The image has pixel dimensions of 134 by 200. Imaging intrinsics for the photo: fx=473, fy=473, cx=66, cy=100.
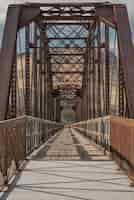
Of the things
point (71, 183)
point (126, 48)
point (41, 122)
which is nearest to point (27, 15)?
point (126, 48)

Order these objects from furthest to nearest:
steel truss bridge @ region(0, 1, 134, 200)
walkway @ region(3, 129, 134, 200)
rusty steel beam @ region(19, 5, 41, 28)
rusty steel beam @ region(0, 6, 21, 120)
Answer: rusty steel beam @ region(19, 5, 41, 28) → rusty steel beam @ region(0, 6, 21, 120) → steel truss bridge @ region(0, 1, 134, 200) → walkway @ region(3, 129, 134, 200)

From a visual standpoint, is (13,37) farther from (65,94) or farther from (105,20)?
(65,94)

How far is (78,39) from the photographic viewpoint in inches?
1603

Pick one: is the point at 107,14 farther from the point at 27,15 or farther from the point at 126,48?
the point at 27,15

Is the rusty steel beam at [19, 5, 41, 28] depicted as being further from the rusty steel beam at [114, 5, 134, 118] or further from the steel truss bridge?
the rusty steel beam at [114, 5, 134, 118]

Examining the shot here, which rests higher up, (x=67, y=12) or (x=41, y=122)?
(x=67, y=12)

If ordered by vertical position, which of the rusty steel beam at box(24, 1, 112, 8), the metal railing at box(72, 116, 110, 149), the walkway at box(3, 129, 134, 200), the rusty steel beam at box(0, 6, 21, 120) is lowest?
the walkway at box(3, 129, 134, 200)

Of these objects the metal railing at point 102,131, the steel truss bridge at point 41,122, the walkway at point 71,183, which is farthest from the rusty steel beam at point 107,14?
the walkway at point 71,183

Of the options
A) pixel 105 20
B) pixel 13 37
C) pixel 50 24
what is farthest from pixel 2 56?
pixel 50 24

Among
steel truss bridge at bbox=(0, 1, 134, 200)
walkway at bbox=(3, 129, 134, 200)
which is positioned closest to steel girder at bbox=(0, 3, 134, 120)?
steel truss bridge at bbox=(0, 1, 134, 200)

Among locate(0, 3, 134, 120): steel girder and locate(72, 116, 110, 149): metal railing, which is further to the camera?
locate(0, 3, 134, 120): steel girder

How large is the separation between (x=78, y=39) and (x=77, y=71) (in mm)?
18823

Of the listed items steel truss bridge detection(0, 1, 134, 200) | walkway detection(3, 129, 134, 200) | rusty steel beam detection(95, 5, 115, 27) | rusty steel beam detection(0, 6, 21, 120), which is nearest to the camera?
walkway detection(3, 129, 134, 200)

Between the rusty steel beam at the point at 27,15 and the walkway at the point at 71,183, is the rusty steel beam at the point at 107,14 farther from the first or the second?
the walkway at the point at 71,183
